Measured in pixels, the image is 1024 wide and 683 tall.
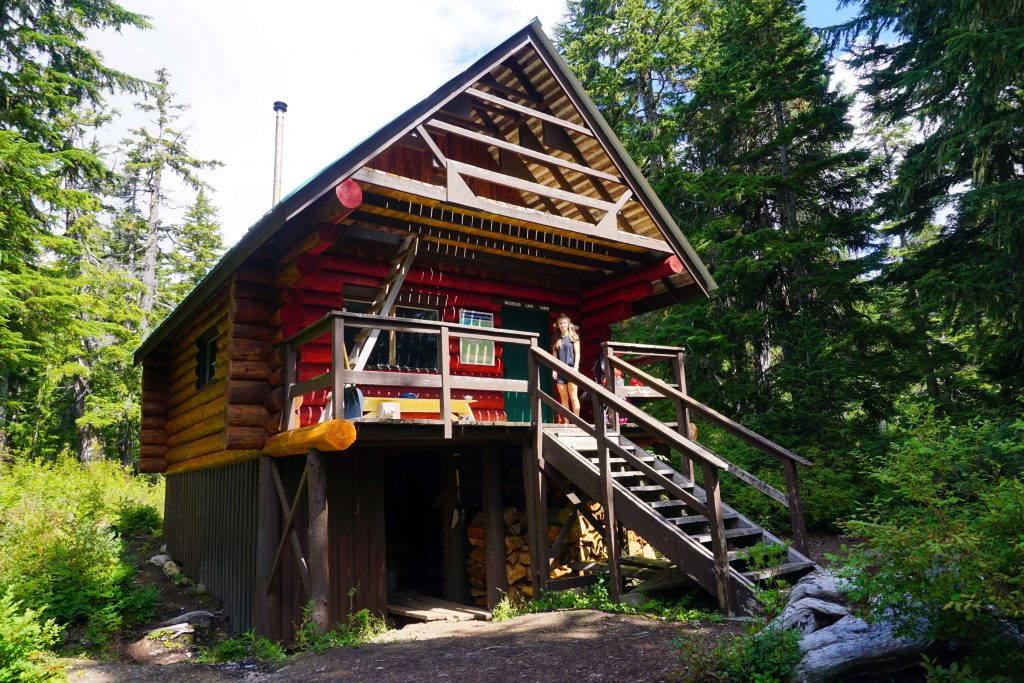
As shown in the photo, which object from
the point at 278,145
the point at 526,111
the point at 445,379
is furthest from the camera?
the point at 278,145

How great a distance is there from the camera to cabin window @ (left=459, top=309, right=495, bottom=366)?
457 inches

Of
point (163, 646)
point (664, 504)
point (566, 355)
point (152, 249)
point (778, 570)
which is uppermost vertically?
point (152, 249)

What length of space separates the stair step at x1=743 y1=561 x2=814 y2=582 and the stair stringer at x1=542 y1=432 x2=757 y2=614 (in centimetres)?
14

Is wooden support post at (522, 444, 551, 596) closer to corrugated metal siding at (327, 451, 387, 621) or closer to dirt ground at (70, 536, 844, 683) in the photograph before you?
dirt ground at (70, 536, 844, 683)

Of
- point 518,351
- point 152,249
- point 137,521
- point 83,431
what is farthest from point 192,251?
point 518,351

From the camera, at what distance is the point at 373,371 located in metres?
8.23

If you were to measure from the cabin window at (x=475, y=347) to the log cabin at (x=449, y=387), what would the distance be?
36 mm

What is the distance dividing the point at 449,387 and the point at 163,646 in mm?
5936

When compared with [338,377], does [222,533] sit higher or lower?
lower

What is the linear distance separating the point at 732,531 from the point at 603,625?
211cm

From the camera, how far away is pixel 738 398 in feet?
56.7

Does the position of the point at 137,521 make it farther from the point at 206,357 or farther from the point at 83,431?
the point at 83,431

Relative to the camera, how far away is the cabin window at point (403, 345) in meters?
10.7

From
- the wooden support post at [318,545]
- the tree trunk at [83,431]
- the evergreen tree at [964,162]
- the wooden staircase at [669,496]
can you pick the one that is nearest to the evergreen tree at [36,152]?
Result: the tree trunk at [83,431]
